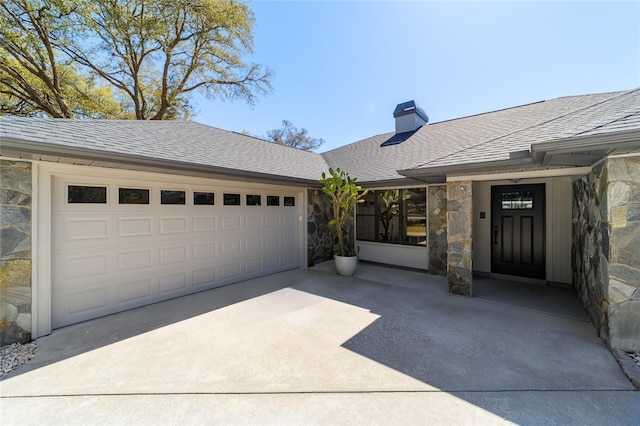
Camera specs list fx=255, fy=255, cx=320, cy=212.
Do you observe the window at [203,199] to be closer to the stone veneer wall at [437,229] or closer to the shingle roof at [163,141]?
the shingle roof at [163,141]

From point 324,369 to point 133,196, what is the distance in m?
4.68

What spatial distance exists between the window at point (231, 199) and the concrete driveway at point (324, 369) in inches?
104

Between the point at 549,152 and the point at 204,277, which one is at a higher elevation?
the point at 549,152

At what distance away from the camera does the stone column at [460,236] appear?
528cm

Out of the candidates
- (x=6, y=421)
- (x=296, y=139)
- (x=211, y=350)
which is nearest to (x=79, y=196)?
(x=6, y=421)

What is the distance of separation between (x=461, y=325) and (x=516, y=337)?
0.70 m

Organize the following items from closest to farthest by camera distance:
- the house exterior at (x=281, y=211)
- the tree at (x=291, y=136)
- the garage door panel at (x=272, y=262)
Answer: the house exterior at (x=281, y=211)
the garage door panel at (x=272, y=262)
the tree at (x=291, y=136)

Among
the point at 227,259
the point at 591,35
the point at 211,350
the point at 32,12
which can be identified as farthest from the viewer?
the point at 32,12

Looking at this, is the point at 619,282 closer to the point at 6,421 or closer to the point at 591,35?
the point at 591,35

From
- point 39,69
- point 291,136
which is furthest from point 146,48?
point 291,136

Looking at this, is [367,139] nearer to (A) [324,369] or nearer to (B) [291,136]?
(A) [324,369]

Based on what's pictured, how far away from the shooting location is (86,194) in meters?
4.39

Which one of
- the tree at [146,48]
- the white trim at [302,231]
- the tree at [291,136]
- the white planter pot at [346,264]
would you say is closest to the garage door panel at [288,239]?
the white trim at [302,231]

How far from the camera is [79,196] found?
4316 millimetres
